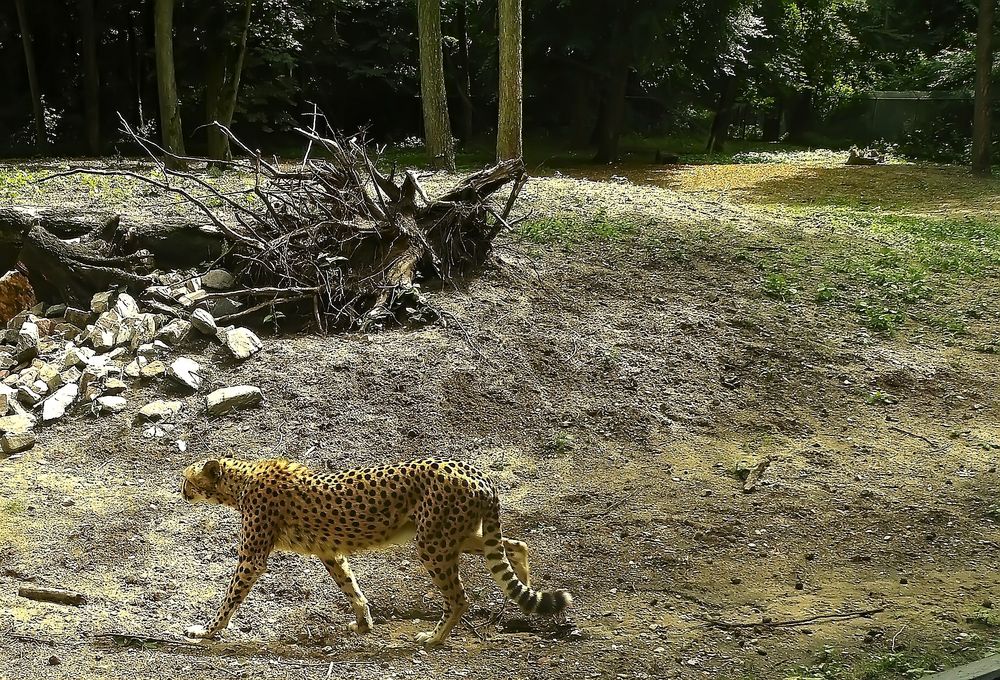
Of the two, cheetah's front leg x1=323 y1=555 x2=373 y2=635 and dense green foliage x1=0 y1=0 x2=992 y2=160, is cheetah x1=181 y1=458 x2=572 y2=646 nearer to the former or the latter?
cheetah's front leg x1=323 y1=555 x2=373 y2=635

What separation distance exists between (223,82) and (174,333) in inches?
450

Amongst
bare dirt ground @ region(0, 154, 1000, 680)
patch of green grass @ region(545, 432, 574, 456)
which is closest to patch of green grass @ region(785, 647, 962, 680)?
bare dirt ground @ region(0, 154, 1000, 680)

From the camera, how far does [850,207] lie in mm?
12109

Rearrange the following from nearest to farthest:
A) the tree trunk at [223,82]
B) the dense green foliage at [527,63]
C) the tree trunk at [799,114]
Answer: the tree trunk at [223,82] → the dense green foliage at [527,63] → the tree trunk at [799,114]

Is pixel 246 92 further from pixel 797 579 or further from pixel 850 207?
pixel 797 579

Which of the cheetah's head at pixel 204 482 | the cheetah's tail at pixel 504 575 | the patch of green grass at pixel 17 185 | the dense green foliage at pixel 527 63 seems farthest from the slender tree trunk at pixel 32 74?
the cheetah's tail at pixel 504 575

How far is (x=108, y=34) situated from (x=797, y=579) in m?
20.4

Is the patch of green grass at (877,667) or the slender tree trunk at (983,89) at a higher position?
the slender tree trunk at (983,89)

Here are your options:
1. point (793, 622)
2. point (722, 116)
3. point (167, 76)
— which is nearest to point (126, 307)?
point (793, 622)

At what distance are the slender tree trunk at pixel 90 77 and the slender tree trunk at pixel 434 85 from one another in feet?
24.8

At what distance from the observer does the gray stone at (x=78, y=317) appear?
788cm

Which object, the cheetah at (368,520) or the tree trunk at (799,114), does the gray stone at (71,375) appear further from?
the tree trunk at (799,114)

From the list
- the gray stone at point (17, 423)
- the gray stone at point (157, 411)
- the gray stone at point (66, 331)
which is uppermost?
the gray stone at point (66, 331)

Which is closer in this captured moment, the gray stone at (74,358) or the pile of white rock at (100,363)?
the pile of white rock at (100,363)
